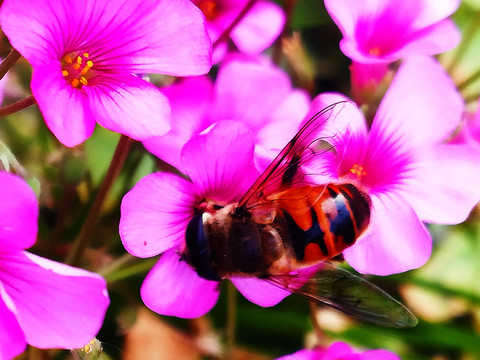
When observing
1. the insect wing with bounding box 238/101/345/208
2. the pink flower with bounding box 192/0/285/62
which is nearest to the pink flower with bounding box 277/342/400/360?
the insect wing with bounding box 238/101/345/208

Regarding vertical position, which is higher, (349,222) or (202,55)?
(202,55)

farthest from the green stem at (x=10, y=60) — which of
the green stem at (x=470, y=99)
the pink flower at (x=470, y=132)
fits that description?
the green stem at (x=470, y=99)

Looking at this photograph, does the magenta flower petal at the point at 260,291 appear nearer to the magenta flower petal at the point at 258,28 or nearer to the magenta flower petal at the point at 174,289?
the magenta flower petal at the point at 174,289

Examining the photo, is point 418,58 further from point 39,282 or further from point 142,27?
point 39,282

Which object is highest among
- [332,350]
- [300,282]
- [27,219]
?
[27,219]

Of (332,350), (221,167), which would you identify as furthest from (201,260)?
(332,350)

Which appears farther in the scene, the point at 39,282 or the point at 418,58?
the point at 418,58

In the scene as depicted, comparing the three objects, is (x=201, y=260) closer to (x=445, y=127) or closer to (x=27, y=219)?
(x=27, y=219)
